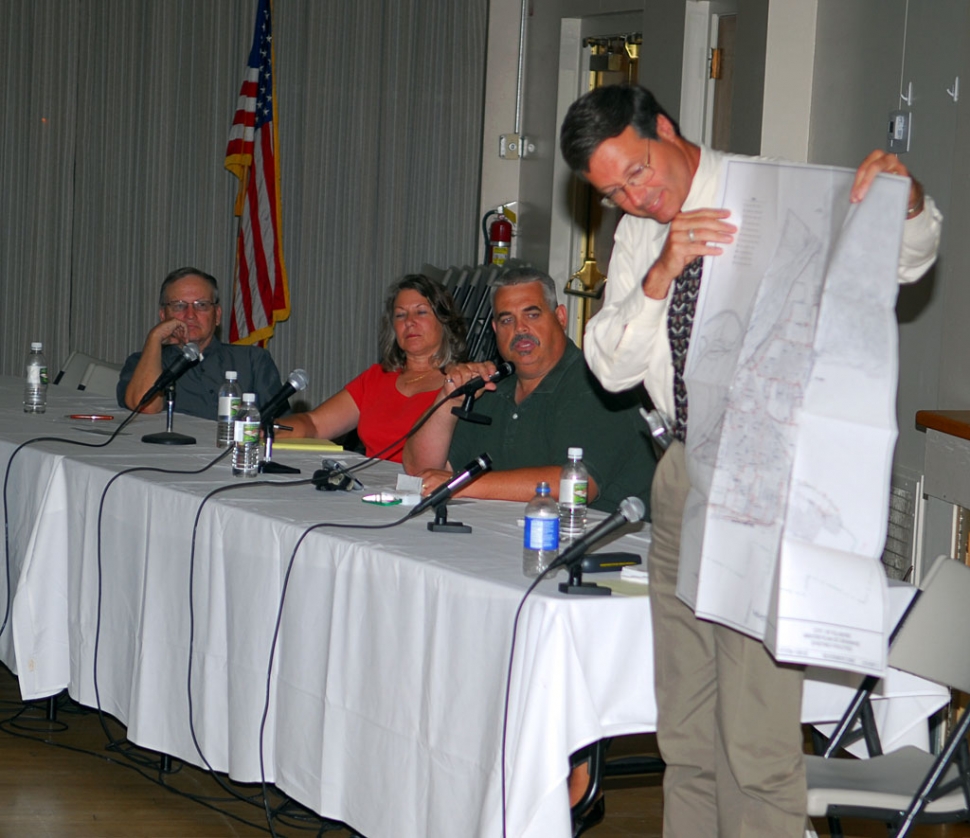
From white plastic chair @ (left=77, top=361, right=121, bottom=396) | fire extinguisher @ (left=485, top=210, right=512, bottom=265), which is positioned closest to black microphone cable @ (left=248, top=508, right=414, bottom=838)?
white plastic chair @ (left=77, top=361, right=121, bottom=396)

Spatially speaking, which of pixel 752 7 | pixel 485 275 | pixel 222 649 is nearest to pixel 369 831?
pixel 222 649

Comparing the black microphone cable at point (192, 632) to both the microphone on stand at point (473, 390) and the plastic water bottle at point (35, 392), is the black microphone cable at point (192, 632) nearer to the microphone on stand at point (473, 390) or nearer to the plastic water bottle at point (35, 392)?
the microphone on stand at point (473, 390)

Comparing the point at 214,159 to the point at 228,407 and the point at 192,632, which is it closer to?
the point at 228,407

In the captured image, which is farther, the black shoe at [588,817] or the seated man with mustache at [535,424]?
the seated man with mustache at [535,424]

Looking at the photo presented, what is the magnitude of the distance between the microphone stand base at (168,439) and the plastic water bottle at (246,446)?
0.47 meters

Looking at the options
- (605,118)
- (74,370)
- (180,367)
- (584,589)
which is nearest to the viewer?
(605,118)

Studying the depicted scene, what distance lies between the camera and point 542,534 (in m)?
2.19

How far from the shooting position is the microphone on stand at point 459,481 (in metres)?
2.38

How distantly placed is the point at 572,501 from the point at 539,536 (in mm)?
221

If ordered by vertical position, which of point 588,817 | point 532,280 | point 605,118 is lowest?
point 588,817

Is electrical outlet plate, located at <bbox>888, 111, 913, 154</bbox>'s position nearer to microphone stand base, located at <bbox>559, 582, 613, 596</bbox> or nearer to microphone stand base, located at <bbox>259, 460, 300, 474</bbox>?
microphone stand base, located at <bbox>259, 460, 300, 474</bbox>

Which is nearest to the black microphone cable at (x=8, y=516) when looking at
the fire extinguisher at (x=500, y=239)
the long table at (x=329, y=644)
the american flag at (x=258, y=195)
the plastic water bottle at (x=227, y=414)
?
the long table at (x=329, y=644)

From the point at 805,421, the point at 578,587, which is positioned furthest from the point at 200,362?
the point at 805,421

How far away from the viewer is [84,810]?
2.87 m
